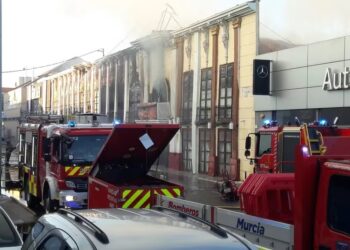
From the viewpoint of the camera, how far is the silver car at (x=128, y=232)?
8.73 feet

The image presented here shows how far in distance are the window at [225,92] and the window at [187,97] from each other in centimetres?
284

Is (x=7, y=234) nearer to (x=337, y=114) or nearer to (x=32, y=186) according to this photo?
(x=32, y=186)

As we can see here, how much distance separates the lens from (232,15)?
2227cm

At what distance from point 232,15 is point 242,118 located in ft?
13.6

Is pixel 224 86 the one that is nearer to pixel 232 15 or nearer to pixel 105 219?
pixel 232 15

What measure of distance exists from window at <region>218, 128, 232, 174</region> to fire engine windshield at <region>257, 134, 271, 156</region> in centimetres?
989

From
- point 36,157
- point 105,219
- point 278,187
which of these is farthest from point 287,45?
point 105,219

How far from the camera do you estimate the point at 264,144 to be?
492 inches

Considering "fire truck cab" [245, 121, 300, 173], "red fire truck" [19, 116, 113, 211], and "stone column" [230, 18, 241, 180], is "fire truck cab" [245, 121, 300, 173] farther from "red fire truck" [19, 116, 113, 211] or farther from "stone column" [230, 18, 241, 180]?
"stone column" [230, 18, 241, 180]

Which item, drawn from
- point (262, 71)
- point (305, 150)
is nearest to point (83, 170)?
point (305, 150)

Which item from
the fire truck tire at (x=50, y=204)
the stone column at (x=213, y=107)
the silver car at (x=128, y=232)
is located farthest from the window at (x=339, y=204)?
the stone column at (x=213, y=107)

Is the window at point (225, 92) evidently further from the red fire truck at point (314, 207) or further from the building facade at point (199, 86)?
the red fire truck at point (314, 207)

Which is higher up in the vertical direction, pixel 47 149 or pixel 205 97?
pixel 205 97

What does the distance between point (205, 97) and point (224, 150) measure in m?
2.90
